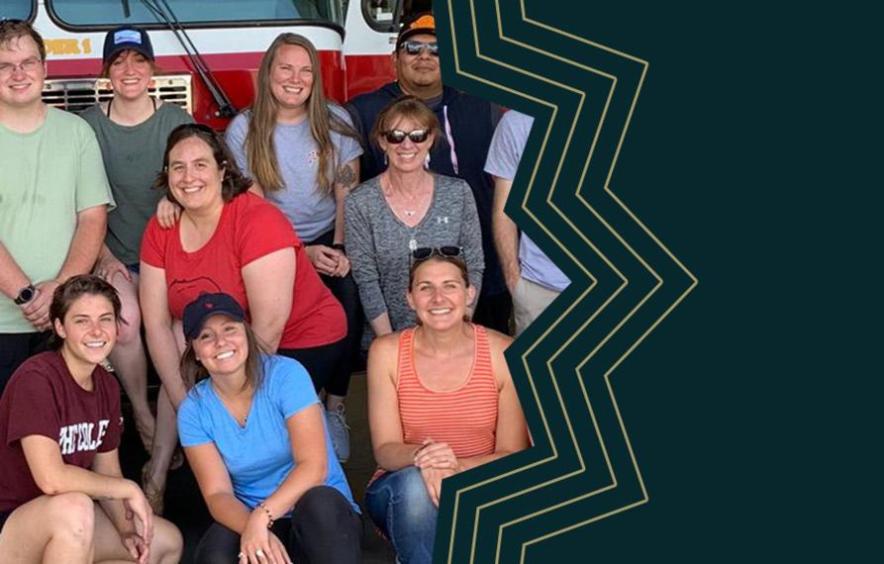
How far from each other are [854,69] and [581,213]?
2.56ft

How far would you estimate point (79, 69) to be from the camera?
620 centimetres

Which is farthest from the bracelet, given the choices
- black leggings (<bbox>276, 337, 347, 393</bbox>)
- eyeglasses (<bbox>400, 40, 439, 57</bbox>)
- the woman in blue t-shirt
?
eyeglasses (<bbox>400, 40, 439, 57</bbox>)

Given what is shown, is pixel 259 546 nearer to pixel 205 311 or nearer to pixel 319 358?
pixel 205 311

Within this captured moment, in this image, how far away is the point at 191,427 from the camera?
179 inches

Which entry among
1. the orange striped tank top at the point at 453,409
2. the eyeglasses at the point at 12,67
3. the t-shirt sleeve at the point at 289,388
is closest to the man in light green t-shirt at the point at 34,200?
the eyeglasses at the point at 12,67

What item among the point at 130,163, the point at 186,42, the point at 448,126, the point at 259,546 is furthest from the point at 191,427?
the point at 186,42

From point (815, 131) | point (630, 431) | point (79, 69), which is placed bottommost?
point (630, 431)

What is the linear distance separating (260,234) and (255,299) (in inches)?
8.7

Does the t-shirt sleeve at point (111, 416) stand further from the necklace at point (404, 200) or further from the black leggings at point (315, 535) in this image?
the necklace at point (404, 200)

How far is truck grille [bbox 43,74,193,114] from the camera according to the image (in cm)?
614

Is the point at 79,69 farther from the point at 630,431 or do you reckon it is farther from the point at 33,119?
the point at 630,431

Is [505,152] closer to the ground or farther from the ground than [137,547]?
farther from the ground

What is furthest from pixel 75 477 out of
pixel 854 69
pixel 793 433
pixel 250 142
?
pixel 854 69

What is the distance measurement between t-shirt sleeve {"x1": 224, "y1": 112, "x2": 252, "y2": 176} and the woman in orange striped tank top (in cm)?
103
